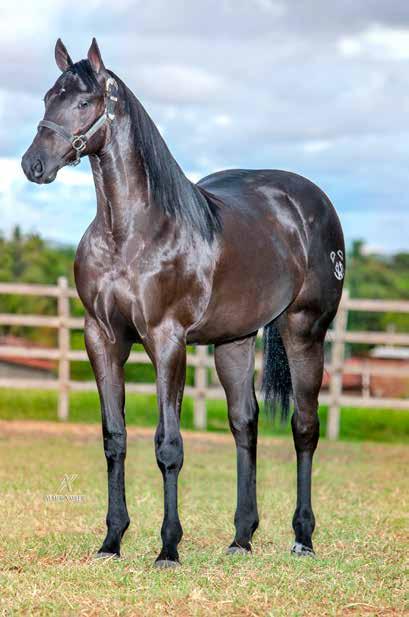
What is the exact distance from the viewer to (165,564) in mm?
4906

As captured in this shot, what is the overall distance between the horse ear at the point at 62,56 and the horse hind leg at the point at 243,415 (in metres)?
1.99

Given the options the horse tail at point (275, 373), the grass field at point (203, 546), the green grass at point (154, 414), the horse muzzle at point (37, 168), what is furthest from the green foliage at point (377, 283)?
the horse muzzle at point (37, 168)

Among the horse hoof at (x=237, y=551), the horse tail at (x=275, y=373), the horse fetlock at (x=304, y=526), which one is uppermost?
the horse tail at (x=275, y=373)

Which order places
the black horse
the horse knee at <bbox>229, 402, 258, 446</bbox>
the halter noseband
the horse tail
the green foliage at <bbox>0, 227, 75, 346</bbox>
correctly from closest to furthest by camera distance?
1. the halter noseband
2. the black horse
3. the horse knee at <bbox>229, 402, 258, 446</bbox>
4. the horse tail
5. the green foliage at <bbox>0, 227, 75, 346</bbox>

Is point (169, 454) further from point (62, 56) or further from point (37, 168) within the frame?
point (62, 56)

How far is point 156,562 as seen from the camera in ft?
16.2

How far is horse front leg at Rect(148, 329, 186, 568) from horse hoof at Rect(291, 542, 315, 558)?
0.93 m

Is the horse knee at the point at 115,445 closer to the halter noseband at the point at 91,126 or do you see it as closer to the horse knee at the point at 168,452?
the horse knee at the point at 168,452

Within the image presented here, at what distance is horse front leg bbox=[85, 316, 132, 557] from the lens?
504 centimetres

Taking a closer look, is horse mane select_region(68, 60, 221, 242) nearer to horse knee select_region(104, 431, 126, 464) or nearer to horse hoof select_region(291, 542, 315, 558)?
horse knee select_region(104, 431, 126, 464)

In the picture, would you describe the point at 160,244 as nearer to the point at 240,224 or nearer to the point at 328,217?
the point at 240,224

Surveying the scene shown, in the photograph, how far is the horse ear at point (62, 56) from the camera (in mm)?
4941

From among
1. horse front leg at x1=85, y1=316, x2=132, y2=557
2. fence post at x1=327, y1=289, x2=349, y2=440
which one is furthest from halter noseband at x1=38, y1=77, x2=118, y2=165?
fence post at x1=327, y1=289, x2=349, y2=440

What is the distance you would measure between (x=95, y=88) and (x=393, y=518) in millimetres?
3961
